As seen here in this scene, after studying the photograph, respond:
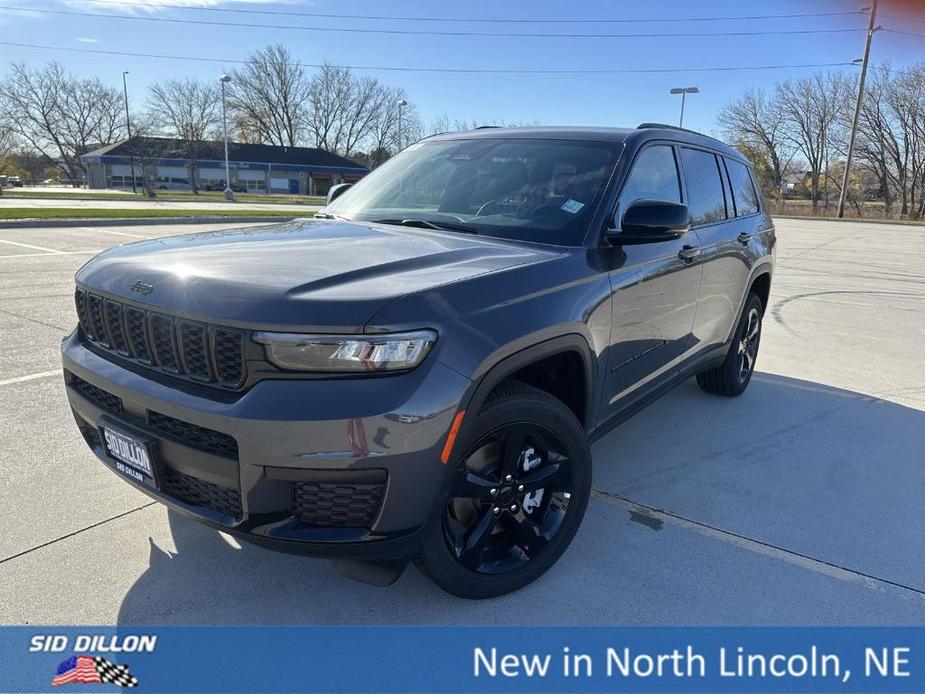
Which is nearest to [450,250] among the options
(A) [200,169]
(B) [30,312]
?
(B) [30,312]

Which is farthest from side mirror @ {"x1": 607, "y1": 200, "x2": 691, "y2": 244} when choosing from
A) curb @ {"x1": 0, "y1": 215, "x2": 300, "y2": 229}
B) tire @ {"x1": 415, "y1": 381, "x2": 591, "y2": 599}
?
curb @ {"x1": 0, "y1": 215, "x2": 300, "y2": 229}

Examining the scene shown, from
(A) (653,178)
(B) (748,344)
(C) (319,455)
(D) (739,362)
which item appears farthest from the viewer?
(B) (748,344)

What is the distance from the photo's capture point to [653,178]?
346 centimetres

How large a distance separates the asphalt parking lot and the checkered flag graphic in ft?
0.61

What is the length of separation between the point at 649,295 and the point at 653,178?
0.68m

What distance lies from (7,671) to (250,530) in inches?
38.3

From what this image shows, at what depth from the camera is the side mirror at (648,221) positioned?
9.32ft

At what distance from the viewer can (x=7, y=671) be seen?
214 cm

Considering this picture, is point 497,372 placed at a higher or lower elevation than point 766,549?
higher

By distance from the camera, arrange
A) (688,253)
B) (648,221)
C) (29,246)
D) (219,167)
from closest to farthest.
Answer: (648,221), (688,253), (29,246), (219,167)

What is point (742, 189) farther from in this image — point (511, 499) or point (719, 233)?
point (511, 499)

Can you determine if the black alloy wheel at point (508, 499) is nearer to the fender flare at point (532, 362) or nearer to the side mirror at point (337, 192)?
the fender flare at point (532, 362)

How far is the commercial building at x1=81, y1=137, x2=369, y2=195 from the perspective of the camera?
65.0m

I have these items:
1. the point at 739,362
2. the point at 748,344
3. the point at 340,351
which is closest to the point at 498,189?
the point at 340,351
